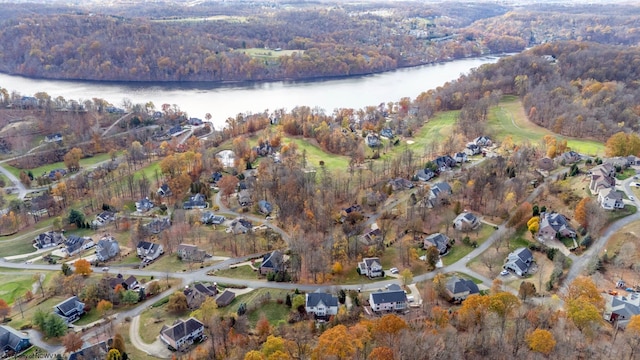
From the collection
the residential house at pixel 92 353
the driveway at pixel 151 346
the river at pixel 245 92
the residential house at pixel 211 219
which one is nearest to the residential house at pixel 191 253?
the residential house at pixel 211 219

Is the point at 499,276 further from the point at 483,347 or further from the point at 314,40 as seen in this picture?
the point at 314,40

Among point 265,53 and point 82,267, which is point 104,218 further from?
point 265,53

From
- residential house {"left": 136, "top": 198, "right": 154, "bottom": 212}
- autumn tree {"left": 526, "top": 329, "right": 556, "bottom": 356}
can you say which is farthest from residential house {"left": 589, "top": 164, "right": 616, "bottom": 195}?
residential house {"left": 136, "top": 198, "right": 154, "bottom": 212}

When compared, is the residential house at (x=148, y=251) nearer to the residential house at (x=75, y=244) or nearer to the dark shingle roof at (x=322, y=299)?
the residential house at (x=75, y=244)

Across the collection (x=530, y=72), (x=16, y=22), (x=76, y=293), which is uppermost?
(x=16, y=22)

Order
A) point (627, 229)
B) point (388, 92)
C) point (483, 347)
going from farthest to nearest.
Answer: point (388, 92) → point (627, 229) → point (483, 347)

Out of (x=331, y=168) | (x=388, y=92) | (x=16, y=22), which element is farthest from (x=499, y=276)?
(x=16, y=22)

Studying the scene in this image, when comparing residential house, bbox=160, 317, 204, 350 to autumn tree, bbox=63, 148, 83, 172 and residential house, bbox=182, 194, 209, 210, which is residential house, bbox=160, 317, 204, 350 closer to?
residential house, bbox=182, 194, 209, 210
